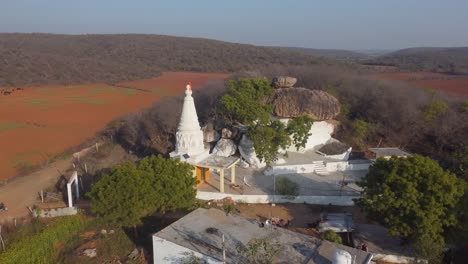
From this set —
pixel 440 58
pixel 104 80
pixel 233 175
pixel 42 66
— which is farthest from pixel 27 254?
pixel 440 58

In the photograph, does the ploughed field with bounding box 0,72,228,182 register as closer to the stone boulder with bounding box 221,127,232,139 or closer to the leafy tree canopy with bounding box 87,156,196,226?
the leafy tree canopy with bounding box 87,156,196,226

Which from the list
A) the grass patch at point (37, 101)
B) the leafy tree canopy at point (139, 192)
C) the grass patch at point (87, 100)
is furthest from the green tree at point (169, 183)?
the grass patch at point (37, 101)

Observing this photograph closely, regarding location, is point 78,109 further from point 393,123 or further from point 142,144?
point 393,123

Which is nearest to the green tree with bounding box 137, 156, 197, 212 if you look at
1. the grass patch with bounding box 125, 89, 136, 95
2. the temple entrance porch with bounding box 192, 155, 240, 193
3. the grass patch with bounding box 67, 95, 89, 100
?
the temple entrance porch with bounding box 192, 155, 240, 193

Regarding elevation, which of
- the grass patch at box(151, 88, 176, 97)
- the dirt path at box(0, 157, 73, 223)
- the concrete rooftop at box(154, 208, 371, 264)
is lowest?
the dirt path at box(0, 157, 73, 223)

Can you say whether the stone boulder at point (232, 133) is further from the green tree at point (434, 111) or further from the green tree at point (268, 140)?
the green tree at point (434, 111)
